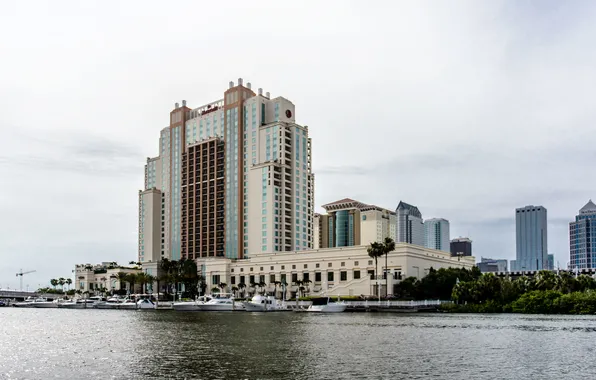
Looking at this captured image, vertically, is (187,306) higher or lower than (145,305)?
higher

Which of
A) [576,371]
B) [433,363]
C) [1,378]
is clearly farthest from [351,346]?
[1,378]

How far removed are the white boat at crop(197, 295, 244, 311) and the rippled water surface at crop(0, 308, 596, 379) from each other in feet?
245

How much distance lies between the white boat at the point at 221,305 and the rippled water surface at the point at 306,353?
74.8 meters

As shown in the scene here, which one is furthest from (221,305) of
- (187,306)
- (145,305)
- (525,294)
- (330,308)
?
(525,294)

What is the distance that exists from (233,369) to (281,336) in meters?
29.0

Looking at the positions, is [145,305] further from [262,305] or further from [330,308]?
[330,308]

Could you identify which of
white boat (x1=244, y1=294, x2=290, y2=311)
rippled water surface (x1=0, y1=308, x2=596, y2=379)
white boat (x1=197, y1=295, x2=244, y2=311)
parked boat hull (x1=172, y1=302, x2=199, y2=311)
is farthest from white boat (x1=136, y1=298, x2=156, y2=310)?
rippled water surface (x1=0, y1=308, x2=596, y2=379)

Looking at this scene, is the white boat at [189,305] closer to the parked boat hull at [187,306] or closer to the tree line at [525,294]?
the parked boat hull at [187,306]

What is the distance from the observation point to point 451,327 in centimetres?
9038

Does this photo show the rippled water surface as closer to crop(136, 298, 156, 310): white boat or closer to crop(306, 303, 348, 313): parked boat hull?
crop(306, 303, 348, 313): parked boat hull

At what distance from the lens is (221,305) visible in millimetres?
165375

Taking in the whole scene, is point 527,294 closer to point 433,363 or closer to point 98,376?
point 433,363

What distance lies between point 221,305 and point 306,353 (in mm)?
109238

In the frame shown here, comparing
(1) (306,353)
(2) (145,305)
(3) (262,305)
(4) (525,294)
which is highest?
(1) (306,353)
